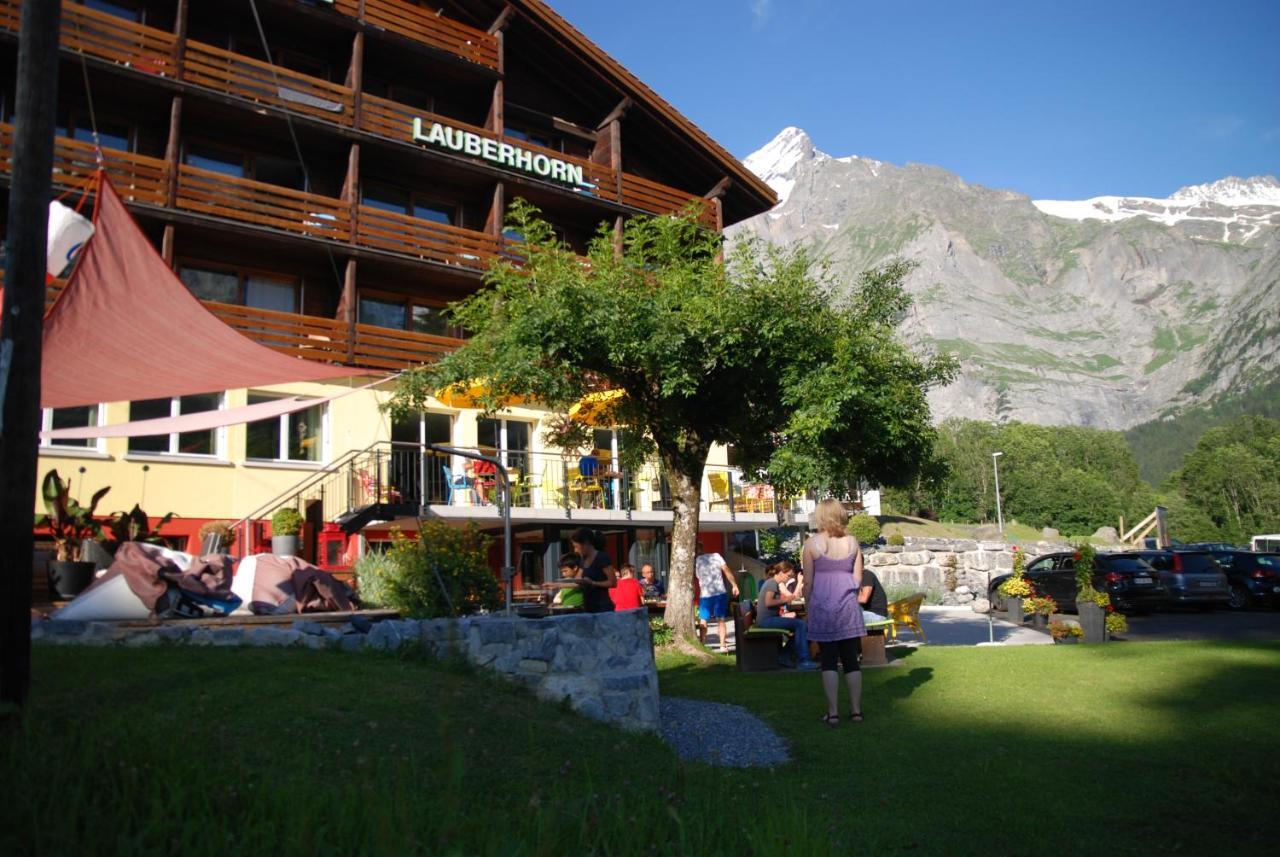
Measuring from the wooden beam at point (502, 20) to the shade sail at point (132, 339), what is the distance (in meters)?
16.8

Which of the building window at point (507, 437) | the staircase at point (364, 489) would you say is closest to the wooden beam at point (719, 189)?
the building window at point (507, 437)

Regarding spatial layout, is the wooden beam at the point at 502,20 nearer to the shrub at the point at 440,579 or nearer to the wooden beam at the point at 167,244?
the wooden beam at the point at 167,244

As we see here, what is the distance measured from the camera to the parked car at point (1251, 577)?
22250 millimetres

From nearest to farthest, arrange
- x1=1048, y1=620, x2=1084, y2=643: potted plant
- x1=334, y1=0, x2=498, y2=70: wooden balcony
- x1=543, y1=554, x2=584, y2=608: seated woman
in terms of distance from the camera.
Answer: x1=543, y1=554, x2=584, y2=608: seated woman
x1=1048, y1=620, x2=1084, y2=643: potted plant
x1=334, y1=0, x2=498, y2=70: wooden balcony

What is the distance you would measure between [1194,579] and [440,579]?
19.2 metres

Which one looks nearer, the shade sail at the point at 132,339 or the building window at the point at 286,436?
the shade sail at the point at 132,339

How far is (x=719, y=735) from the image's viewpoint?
25.2ft

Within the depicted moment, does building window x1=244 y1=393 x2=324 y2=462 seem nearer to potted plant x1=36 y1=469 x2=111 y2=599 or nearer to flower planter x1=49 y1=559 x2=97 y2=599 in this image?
potted plant x1=36 y1=469 x2=111 y2=599

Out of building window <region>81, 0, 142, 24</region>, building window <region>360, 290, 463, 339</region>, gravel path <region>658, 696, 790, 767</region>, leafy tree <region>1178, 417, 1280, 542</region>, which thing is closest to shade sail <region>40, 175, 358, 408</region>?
gravel path <region>658, 696, 790, 767</region>

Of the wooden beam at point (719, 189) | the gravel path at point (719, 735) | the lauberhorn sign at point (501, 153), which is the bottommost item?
the gravel path at point (719, 735)

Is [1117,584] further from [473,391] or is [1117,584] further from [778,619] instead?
[473,391]

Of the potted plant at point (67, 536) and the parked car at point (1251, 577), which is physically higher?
the potted plant at point (67, 536)

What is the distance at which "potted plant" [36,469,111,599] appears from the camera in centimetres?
1002

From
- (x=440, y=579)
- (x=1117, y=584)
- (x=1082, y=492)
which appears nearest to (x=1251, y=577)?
(x=1117, y=584)
